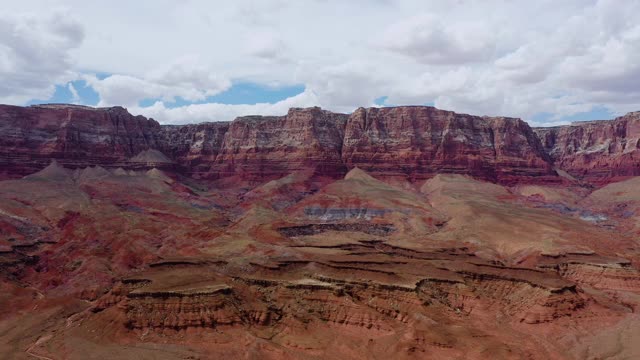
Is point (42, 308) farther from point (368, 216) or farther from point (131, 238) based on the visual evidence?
point (368, 216)

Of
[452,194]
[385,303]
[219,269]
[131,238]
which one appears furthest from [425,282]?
[452,194]

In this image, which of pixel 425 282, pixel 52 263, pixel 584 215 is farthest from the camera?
pixel 584 215

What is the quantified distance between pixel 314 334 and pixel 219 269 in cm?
2180

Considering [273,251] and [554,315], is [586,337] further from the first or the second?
[273,251]

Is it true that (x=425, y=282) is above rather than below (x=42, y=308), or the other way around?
above

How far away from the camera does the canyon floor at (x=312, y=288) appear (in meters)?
72.7

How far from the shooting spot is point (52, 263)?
4636 inches

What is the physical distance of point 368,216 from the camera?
6501 inches

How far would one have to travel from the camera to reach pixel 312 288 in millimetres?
83062

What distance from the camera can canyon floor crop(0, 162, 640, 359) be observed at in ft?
238

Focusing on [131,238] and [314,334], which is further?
[131,238]

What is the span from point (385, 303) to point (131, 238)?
67609mm

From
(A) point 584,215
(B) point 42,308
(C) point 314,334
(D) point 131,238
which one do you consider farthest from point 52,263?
(A) point 584,215

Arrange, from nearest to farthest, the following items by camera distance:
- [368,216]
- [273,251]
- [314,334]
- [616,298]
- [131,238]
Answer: [314,334] < [616,298] < [273,251] < [131,238] < [368,216]
